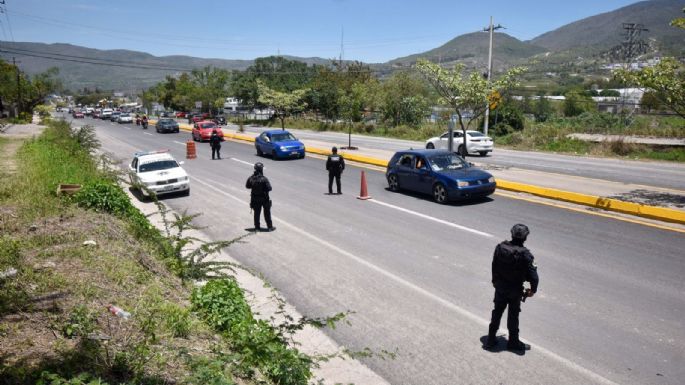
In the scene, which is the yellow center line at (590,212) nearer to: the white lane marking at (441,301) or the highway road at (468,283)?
the highway road at (468,283)

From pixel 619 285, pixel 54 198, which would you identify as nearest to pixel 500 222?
pixel 619 285

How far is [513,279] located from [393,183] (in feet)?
35.6

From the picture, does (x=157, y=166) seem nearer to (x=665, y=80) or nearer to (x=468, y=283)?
(x=468, y=283)

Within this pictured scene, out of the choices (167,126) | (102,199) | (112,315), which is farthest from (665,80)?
(167,126)

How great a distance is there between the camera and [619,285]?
7832 millimetres

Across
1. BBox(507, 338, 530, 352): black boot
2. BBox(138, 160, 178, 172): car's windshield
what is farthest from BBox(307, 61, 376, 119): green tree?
BBox(507, 338, 530, 352): black boot

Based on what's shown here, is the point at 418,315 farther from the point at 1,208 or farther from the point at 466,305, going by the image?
the point at 1,208

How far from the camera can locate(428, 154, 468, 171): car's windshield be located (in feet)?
49.0

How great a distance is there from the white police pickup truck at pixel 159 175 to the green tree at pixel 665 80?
1475cm

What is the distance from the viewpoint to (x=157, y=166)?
56.9 ft

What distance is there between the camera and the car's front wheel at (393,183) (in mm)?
16445

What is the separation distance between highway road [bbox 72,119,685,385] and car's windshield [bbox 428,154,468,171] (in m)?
1.16

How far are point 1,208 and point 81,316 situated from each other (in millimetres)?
6973

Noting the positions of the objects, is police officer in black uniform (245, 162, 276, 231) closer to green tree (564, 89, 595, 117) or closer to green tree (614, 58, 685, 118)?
green tree (614, 58, 685, 118)
